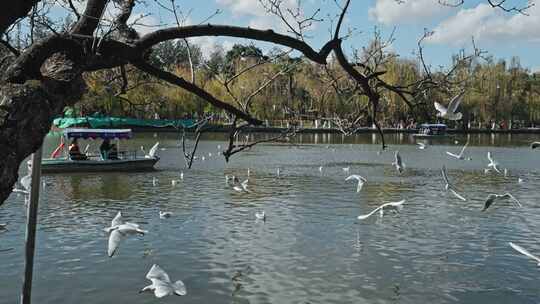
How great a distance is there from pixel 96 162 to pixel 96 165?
0.14m

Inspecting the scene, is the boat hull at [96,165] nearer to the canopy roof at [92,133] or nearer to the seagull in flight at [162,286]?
the canopy roof at [92,133]

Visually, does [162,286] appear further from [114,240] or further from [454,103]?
[454,103]

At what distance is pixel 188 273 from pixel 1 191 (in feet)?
26.2

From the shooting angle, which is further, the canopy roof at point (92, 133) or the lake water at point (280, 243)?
the canopy roof at point (92, 133)

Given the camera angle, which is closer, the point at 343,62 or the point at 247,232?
the point at 343,62

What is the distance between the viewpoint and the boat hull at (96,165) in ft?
78.6

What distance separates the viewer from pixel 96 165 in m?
24.7

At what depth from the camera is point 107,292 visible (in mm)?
9383

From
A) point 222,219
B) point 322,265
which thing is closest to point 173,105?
point 222,219

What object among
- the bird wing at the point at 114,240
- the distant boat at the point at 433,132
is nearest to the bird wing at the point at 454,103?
the bird wing at the point at 114,240

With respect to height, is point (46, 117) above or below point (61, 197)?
above

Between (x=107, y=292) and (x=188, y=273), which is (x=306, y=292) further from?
(x=107, y=292)

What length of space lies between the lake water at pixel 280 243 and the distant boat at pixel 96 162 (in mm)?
1525

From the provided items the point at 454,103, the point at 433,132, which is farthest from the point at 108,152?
the point at 433,132
